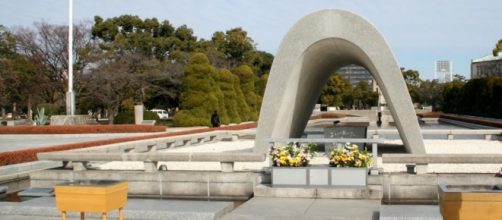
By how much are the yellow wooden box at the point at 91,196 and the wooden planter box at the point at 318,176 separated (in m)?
4.27

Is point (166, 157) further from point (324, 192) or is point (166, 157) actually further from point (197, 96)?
point (197, 96)

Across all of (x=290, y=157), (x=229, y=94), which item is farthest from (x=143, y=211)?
(x=229, y=94)

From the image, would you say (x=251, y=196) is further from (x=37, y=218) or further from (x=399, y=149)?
(x=399, y=149)

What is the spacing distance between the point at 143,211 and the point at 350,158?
4.02 meters

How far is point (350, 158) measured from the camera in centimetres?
1048

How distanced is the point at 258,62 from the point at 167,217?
63967mm

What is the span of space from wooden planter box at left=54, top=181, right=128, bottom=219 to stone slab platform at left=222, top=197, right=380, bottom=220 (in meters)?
2.13

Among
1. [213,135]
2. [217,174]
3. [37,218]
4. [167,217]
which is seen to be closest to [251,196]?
[217,174]

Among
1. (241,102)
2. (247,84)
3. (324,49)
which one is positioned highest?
(247,84)

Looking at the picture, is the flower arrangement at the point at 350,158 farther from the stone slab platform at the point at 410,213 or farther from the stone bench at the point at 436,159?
the stone slab platform at the point at 410,213

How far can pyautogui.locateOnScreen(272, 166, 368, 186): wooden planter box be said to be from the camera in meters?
10.4

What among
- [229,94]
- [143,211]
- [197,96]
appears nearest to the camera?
[143,211]

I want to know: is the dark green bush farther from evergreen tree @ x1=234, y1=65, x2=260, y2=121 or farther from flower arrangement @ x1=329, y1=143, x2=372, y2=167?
flower arrangement @ x1=329, y1=143, x2=372, y2=167

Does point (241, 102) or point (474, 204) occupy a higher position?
point (241, 102)
